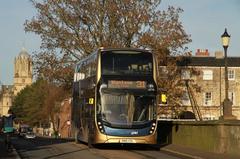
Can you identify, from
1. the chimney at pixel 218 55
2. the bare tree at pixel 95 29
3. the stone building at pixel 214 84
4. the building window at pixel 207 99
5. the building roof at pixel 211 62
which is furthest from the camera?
the chimney at pixel 218 55

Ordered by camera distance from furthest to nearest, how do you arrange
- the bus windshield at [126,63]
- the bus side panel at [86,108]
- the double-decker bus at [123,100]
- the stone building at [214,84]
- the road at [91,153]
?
the stone building at [214,84]
the bus side panel at [86,108]
the bus windshield at [126,63]
the double-decker bus at [123,100]
the road at [91,153]

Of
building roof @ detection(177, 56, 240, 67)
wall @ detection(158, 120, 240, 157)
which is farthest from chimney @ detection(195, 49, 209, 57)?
wall @ detection(158, 120, 240, 157)

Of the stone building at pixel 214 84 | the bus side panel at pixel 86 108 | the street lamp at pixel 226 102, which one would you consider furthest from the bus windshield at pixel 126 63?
the stone building at pixel 214 84

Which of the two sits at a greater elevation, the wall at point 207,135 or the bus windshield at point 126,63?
the bus windshield at point 126,63

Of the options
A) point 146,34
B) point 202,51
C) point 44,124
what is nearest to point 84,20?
point 146,34

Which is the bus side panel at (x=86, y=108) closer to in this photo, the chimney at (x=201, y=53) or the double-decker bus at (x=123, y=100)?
the double-decker bus at (x=123, y=100)

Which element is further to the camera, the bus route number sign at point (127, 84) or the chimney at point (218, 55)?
the chimney at point (218, 55)

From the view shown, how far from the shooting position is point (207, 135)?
1018 inches

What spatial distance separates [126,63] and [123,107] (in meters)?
2.04

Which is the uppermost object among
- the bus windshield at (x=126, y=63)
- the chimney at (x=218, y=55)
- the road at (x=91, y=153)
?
the chimney at (x=218, y=55)

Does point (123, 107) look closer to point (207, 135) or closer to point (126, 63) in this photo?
point (126, 63)

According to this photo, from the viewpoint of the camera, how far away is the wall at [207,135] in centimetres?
2275

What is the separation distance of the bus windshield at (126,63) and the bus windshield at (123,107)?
100 cm

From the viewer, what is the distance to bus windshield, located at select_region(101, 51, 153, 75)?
26.6 m
